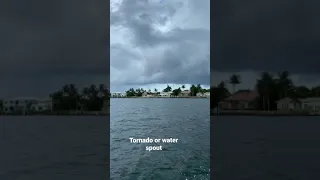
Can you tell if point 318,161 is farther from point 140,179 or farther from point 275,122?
point 275,122

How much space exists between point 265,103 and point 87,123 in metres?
35.3

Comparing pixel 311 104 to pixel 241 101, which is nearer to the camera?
pixel 241 101

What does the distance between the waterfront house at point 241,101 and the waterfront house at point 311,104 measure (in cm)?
781

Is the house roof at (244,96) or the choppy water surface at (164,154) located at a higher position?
the house roof at (244,96)

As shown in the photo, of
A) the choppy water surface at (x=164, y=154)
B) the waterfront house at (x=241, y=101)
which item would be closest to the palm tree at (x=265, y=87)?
the waterfront house at (x=241, y=101)

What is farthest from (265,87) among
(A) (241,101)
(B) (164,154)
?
(B) (164,154)

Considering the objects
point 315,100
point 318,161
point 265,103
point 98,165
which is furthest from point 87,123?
point 318,161

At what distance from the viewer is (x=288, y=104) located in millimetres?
61531

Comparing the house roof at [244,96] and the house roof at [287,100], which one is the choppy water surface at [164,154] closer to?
the house roof at [244,96]

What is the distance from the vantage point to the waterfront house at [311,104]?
184ft

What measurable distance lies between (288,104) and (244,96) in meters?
12.7

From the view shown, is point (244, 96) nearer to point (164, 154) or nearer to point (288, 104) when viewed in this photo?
point (288, 104)

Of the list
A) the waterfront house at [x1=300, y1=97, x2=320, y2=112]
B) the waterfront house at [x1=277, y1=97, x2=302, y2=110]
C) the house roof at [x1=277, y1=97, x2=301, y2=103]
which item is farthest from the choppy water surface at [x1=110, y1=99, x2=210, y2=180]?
the waterfront house at [x1=277, y1=97, x2=302, y2=110]

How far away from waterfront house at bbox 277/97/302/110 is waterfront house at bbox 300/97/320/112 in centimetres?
94
